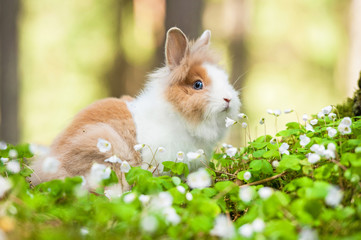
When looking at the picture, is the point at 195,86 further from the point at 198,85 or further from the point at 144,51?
the point at 144,51

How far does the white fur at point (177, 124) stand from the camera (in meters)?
2.82

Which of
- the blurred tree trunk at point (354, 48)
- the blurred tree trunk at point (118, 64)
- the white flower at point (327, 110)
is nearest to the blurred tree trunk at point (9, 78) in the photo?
the blurred tree trunk at point (118, 64)

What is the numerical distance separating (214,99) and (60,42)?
29.7 ft

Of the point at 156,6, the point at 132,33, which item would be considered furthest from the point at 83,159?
the point at 132,33

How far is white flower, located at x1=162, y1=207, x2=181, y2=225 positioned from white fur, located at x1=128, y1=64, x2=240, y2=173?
45.7 inches

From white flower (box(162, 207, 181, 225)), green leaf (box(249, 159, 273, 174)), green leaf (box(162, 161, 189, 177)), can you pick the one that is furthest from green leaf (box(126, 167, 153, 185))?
green leaf (box(249, 159, 273, 174))

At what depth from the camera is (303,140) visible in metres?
2.37

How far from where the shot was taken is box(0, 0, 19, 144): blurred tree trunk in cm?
798

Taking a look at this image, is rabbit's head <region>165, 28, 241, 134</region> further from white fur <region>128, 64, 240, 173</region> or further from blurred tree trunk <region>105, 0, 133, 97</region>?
blurred tree trunk <region>105, 0, 133, 97</region>

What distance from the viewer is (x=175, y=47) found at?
2.93 meters

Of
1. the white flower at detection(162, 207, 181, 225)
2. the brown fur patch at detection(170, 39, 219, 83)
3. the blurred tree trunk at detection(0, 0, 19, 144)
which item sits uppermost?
the brown fur patch at detection(170, 39, 219, 83)

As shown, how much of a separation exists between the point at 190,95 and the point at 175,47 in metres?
0.43

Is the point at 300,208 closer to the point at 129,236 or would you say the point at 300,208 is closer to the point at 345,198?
the point at 345,198

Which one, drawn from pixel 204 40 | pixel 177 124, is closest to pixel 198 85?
pixel 177 124
